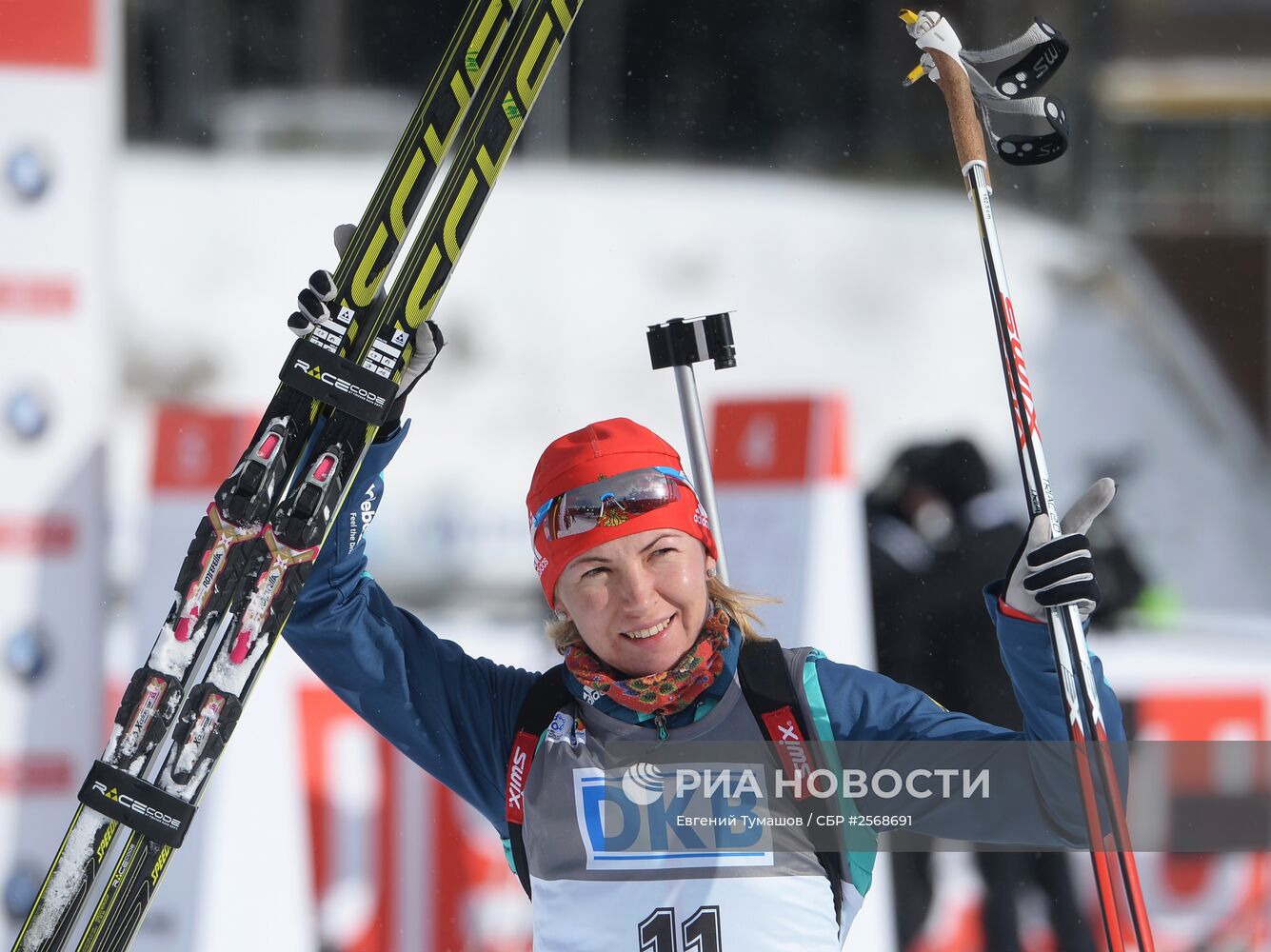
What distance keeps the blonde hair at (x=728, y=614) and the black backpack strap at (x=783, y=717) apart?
0.16 feet

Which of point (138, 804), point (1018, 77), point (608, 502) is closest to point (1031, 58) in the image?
point (1018, 77)

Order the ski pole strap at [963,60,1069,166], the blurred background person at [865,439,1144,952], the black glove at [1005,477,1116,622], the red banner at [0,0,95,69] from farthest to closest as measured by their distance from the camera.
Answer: the blurred background person at [865,439,1144,952] → the red banner at [0,0,95,69] → the ski pole strap at [963,60,1069,166] → the black glove at [1005,477,1116,622]

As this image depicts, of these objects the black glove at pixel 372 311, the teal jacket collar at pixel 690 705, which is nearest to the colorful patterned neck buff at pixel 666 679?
the teal jacket collar at pixel 690 705

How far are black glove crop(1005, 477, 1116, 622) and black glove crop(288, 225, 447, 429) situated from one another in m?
0.80

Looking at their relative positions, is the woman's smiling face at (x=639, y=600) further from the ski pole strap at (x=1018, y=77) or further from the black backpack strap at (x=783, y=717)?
the ski pole strap at (x=1018, y=77)

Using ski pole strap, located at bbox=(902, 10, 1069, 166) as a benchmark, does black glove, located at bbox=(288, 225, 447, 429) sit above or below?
below

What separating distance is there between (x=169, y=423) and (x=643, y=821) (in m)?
1.67

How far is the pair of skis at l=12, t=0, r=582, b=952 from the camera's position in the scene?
170 centimetres

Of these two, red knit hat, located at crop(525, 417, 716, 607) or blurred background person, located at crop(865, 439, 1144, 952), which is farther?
blurred background person, located at crop(865, 439, 1144, 952)

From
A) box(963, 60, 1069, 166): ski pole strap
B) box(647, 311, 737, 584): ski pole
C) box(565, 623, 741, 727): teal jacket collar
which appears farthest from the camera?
box(647, 311, 737, 584): ski pole

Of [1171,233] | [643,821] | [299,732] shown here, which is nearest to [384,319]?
[643,821]

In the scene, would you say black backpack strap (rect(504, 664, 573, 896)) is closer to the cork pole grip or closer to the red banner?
the cork pole grip

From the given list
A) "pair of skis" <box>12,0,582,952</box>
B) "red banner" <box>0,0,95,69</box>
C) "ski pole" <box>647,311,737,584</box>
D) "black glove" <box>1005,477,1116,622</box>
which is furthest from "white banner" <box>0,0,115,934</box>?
"black glove" <box>1005,477,1116,622</box>

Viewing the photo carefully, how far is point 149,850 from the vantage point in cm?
175
